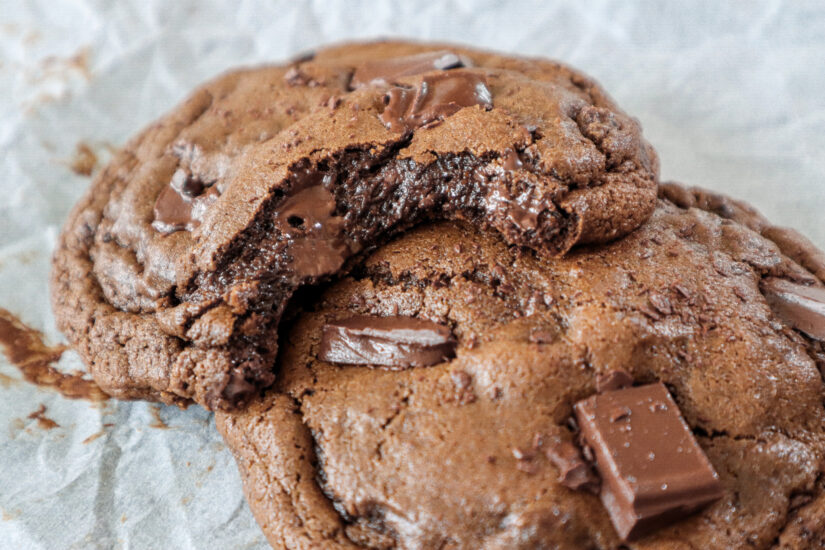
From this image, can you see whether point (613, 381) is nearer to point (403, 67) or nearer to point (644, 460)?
point (644, 460)

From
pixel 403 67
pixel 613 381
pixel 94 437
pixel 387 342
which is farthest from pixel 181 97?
pixel 613 381

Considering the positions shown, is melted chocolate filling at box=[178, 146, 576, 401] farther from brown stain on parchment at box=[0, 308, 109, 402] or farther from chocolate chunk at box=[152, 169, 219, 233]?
brown stain on parchment at box=[0, 308, 109, 402]

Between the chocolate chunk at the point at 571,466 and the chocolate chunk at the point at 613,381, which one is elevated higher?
the chocolate chunk at the point at 613,381

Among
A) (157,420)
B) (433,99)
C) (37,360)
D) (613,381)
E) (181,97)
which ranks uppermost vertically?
(433,99)

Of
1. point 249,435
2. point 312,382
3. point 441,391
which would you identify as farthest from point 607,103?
point 249,435

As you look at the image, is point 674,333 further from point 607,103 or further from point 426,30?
point 426,30

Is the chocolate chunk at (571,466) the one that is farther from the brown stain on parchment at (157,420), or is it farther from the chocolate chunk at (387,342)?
the brown stain on parchment at (157,420)

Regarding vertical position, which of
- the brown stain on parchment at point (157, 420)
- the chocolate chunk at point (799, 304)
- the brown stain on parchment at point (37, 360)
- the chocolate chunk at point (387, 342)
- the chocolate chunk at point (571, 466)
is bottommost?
the brown stain on parchment at point (157, 420)

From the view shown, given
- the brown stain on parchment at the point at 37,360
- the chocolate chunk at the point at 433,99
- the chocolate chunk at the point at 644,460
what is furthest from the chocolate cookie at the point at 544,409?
the brown stain on parchment at the point at 37,360
